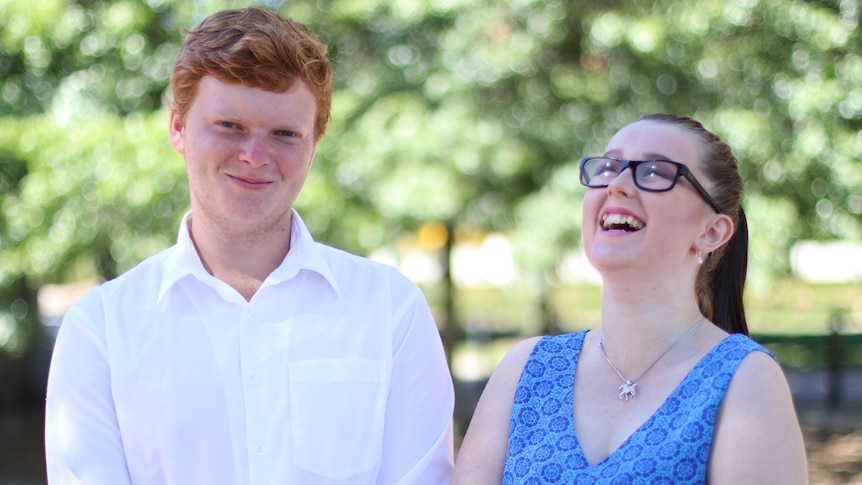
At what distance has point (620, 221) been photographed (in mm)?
2324

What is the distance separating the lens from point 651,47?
655cm

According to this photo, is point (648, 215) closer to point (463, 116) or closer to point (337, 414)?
point (337, 414)

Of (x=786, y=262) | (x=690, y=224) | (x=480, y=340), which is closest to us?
(x=690, y=224)

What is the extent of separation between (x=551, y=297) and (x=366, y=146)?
2.73 metres

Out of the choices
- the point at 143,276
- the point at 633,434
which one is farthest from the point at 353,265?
the point at 633,434

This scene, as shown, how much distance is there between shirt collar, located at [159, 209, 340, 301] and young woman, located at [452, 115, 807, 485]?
587 millimetres

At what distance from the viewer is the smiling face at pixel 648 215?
7.52 feet

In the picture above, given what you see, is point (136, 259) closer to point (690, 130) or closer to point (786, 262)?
point (786, 262)

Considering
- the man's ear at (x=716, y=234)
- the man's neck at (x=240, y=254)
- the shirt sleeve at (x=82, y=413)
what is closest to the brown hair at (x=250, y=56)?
the man's neck at (x=240, y=254)

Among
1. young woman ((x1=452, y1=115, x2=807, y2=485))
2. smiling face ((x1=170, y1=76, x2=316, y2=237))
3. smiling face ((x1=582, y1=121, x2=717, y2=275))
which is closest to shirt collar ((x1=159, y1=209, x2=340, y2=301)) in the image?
smiling face ((x1=170, y1=76, x2=316, y2=237))

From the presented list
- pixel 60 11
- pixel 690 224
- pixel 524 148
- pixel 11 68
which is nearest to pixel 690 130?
pixel 690 224

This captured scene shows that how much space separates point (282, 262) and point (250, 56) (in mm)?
563

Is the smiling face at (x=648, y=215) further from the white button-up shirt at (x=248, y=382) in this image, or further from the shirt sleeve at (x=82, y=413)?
the shirt sleeve at (x=82, y=413)

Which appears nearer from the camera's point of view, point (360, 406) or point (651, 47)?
point (360, 406)
